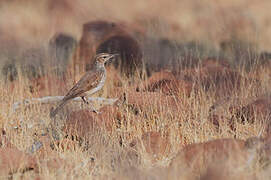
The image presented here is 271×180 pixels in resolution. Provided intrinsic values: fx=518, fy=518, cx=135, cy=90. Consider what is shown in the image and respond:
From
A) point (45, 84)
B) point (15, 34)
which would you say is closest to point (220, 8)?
point (15, 34)

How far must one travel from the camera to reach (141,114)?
723 centimetres

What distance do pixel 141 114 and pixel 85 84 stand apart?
1244 millimetres

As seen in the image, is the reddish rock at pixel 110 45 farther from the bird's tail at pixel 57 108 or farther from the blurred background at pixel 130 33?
the bird's tail at pixel 57 108

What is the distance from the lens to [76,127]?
6879mm

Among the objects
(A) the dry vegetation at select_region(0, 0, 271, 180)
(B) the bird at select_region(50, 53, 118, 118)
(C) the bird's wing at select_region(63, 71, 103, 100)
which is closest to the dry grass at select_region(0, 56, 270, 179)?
(A) the dry vegetation at select_region(0, 0, 271, 180)

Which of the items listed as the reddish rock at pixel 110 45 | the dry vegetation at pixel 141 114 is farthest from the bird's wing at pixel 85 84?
the reddish rock at pixel 110 45

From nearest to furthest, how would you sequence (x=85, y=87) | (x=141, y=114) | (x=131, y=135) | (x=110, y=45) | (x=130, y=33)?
(x=131, y=135) < (x=141, y=114) < (x=85, y=87) < (x=110, y=45) < (x=130, y=33)

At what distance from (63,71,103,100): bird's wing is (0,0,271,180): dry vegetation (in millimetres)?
326

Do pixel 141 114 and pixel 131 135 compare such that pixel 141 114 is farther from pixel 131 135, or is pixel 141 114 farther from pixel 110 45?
pixel 110 45

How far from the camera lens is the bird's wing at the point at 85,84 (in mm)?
7837

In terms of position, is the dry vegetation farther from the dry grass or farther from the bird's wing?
the bird's wing

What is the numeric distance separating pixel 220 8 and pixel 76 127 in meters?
13.2

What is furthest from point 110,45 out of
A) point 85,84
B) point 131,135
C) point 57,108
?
point 131,135

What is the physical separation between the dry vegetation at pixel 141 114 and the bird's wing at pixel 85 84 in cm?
33
